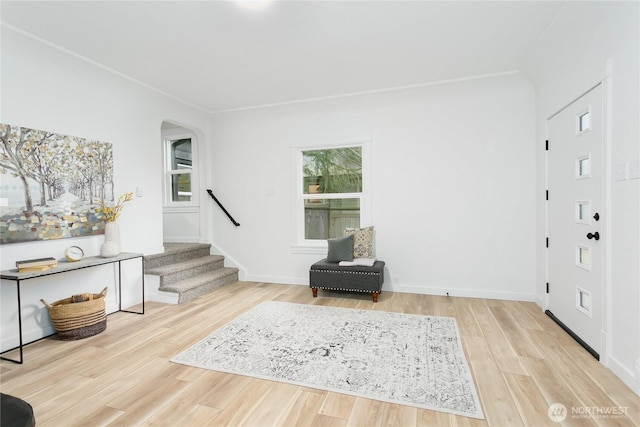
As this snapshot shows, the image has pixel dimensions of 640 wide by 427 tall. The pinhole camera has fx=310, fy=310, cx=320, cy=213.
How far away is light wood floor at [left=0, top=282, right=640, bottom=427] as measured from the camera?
176 centimetres

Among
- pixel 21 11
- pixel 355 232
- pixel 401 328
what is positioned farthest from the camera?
pixel 355 232

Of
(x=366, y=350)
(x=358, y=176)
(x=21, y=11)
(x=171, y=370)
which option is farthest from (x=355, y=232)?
(x=21, y=11)

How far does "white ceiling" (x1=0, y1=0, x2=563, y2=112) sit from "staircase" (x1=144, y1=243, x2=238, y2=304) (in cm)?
230

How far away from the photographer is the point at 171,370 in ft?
7.55

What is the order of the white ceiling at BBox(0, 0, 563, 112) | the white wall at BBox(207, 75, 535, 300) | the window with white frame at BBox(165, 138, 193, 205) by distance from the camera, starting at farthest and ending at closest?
the window with white frame at BBox(165, 138, 193, 205), the white wall at BBox(207, 75, 535, 300), the white ceiling at BBox(0, 0, 563, 112)

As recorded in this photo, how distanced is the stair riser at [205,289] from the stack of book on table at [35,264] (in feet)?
4.70

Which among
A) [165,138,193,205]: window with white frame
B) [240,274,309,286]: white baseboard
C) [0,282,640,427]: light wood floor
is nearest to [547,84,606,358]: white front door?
[0,282,640,427]: light wood floor

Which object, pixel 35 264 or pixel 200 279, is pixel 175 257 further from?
pixel 35 264

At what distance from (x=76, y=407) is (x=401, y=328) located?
253 cm

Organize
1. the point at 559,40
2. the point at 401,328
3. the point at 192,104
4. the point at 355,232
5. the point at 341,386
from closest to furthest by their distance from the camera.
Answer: the point at 341,386 → the point at 559,40 → the point at 401,328 → the point at 355,232 → the point at 192,104

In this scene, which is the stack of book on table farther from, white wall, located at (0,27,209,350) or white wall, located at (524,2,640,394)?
white wall, located at (524,2,640,394)

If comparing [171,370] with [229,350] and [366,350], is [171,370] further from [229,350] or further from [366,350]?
[366,350]

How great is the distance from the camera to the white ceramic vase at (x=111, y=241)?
10.7ft

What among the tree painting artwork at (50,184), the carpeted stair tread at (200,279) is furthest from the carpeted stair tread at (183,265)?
the tree painting artwork at (50,184)
